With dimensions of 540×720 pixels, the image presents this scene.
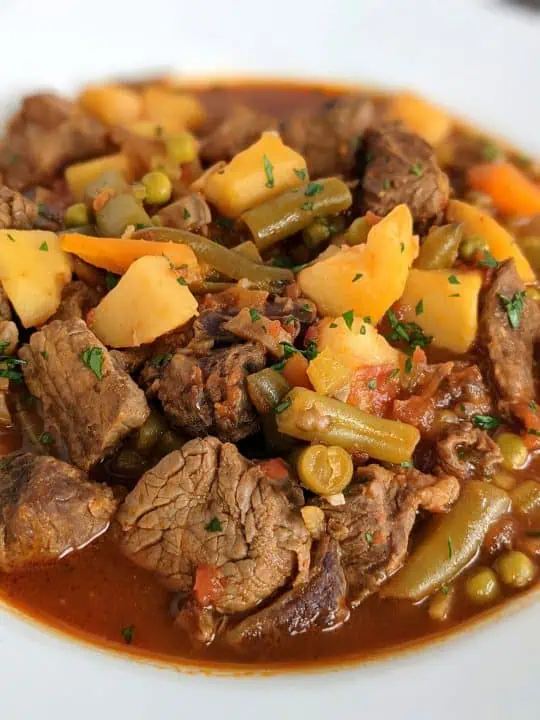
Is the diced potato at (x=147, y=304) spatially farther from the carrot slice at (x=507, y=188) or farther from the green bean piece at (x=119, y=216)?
the carrot slice at (x=507, y=188)

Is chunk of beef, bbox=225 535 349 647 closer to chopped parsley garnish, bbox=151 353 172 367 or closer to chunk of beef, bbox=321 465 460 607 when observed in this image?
chunk of beef, bbox=321 465 460 607

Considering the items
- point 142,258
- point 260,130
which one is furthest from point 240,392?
point 260,130

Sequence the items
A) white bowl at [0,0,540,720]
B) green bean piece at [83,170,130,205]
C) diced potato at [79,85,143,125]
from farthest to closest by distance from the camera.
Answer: white bowl at [0,0,540,720] → diced potato at [79,85,143,125] → green bean piece at [83,170,130,205]

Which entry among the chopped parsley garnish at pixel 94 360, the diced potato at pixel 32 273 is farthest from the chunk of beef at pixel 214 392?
the diced potato at pixel 32 273

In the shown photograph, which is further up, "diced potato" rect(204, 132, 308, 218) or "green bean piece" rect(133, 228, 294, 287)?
"diced potato" rect(204, 132, 308, 218)

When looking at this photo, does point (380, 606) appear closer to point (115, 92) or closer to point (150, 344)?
point (150, 344)

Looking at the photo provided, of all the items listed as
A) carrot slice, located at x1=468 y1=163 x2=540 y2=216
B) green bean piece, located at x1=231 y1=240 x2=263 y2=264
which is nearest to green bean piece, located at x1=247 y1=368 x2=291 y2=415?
green bean piece, located at x1=231 y1=240 x2=263 y2=264

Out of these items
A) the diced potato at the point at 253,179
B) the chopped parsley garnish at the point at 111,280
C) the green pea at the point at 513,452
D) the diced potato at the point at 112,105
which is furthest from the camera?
the diced potato at the point at 112,105
